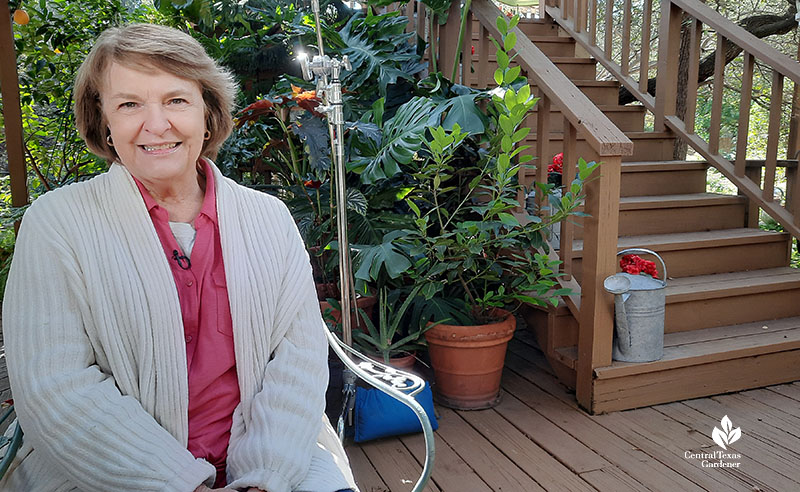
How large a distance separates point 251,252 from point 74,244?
30 cm

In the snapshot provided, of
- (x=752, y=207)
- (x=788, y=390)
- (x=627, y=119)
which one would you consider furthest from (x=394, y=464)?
(x=627, y=119)

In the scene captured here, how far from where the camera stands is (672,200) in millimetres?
3275

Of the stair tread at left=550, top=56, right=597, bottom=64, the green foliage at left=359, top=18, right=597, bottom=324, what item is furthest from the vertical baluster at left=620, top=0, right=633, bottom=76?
the green foliage at left=359, top=18, right=597, bottom=324

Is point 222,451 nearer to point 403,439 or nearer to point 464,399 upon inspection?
point 403,439

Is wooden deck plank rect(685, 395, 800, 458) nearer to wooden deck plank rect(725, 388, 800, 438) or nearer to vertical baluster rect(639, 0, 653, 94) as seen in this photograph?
wooden deck plank rect(725, 388, 800, 438)

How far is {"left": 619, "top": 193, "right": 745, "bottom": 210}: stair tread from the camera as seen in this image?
10.5 feet

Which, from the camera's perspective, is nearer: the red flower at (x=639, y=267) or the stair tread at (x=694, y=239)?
the red flower at (x=639, y=267)

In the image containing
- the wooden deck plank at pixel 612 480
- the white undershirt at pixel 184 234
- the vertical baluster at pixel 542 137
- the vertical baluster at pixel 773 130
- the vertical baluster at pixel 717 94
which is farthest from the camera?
the vertical baluster at pixel 717 94

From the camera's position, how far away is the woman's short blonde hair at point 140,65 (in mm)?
1111

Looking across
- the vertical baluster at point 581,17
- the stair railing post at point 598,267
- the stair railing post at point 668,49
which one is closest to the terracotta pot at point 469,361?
the stair railing post at point 598,267

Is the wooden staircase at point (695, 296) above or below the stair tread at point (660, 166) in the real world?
below

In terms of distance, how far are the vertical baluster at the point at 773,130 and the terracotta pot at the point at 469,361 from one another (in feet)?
5.45

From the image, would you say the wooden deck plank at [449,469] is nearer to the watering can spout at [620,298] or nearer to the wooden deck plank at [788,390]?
the watering can spout at [620,298]

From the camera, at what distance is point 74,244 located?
1.06 m
